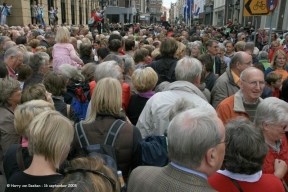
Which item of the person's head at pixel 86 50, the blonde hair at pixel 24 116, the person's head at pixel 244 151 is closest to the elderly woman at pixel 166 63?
the person's head at pixel 86 50

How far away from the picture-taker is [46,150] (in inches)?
74.7

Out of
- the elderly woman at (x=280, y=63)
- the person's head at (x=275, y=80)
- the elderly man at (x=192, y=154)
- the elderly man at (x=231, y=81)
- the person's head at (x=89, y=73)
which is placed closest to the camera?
the elderly man at (x=192, y=154)

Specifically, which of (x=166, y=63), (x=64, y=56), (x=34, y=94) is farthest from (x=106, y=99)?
(x=64, y=56)

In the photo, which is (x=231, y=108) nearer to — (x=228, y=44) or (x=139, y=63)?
(x=139, y=63)

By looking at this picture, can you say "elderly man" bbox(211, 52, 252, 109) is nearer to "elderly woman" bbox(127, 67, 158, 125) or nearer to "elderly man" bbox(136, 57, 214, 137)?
"elderly man" bbox(136, 57, 214, 137)

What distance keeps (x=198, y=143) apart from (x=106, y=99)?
1.20 m

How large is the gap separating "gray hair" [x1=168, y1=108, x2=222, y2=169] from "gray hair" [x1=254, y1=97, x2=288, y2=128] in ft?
3.57

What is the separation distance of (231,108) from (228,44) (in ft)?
14.9

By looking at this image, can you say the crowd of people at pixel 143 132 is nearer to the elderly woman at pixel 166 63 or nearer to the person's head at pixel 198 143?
the person's head at pixel 198 143

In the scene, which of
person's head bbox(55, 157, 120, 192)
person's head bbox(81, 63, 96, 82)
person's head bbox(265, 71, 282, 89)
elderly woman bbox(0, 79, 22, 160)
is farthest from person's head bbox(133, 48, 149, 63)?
person's head bbox(55, 157, 120, 192)

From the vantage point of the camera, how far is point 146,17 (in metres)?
70.9

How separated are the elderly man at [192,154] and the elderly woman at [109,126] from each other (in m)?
0.75

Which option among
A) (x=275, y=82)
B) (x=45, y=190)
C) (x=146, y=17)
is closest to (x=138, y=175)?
(x=45, y=190)

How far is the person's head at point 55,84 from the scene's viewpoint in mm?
3602
